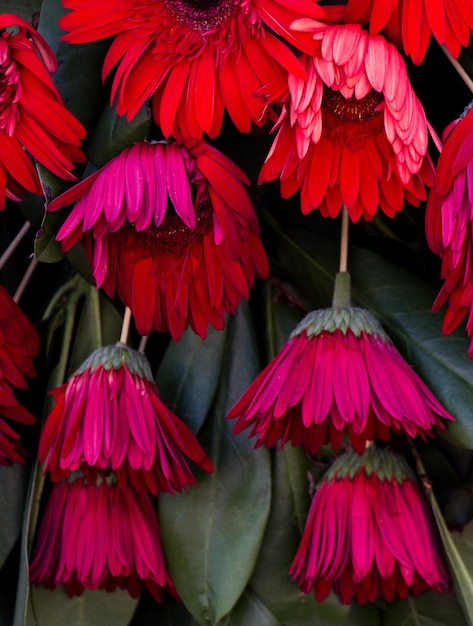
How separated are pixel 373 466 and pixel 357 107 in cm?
22

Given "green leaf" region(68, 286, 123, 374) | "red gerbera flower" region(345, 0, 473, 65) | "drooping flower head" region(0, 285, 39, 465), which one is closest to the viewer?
"red gerbera flower" region(345, 0, 473, 65)

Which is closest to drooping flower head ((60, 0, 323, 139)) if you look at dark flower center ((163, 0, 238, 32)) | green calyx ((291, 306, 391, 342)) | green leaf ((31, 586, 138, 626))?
dark flower center ((163, 0, 238, 32))

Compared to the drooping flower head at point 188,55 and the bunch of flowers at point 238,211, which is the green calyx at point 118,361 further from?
the drooping flower head at point 188,55

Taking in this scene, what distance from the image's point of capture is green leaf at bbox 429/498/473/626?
527 mm

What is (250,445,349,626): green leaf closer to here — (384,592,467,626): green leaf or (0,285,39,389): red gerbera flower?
(384,592,467,626): green leaf

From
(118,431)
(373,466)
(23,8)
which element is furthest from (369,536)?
(23,8)

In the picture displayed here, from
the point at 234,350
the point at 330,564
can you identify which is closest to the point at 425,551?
the point at 330,564

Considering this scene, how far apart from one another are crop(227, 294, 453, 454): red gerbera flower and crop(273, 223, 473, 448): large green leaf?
0.07ft

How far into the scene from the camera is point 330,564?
1.69 ft

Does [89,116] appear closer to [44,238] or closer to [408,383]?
[44,238]

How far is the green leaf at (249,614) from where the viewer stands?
23.0 inches

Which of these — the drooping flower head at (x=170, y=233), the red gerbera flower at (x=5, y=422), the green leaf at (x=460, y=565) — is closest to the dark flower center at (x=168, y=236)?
the drooping flower head at (x=170, y=233)

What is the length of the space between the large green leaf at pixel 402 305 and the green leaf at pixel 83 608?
9.4 inches

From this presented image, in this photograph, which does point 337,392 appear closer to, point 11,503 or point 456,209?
point 456,209
